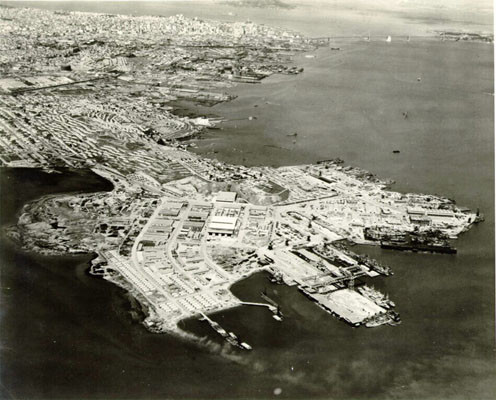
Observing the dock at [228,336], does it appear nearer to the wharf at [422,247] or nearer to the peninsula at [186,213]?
the peninsula at [186,213]

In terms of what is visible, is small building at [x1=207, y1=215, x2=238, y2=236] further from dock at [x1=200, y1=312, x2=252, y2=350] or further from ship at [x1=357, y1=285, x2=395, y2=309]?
ship at [x1=357, y1=285, x2=395, y2=309]

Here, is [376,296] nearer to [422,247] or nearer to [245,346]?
[422,247]

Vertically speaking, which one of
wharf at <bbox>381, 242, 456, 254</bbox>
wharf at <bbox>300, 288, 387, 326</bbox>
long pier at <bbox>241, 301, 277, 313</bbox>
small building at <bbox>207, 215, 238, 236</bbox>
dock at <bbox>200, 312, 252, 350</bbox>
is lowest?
dock at <bbox>200, 312, 252, 350</bbox>

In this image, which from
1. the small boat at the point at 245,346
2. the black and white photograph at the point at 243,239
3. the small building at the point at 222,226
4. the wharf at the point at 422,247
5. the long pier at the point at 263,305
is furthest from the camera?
the small building at the point at 222,226

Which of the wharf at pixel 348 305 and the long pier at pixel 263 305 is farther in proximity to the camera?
the long pier at pixel 263 305

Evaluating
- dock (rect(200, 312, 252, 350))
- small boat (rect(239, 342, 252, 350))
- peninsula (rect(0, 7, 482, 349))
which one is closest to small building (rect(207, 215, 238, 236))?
peninsula (rect(0, 7, 482, 349))

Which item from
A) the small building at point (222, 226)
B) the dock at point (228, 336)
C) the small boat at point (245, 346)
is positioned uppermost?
the small building at point (222, 226)

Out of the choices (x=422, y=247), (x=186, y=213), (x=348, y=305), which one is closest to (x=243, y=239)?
(x=186, y=213)

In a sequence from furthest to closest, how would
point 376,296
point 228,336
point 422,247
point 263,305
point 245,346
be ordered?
point 422,247, point 376,296, point 263,305, point 228,336, point 245,346

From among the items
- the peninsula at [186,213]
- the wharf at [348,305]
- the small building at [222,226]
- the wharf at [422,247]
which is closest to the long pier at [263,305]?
the peninsula at [186,213]
